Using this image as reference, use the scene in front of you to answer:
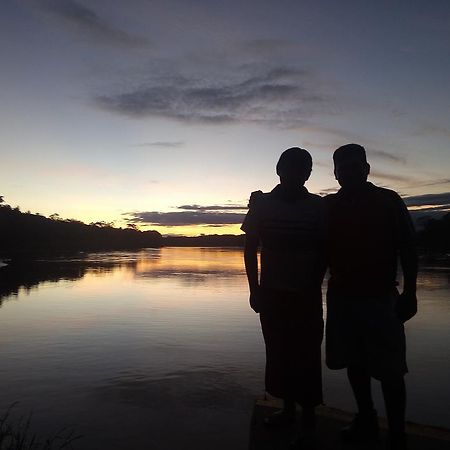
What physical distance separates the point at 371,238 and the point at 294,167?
75cm

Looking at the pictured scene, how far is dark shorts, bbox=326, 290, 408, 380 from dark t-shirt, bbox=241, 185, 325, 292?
0.31 meters

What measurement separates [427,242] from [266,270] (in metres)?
107

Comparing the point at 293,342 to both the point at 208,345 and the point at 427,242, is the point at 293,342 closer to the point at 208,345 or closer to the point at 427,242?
the point at 208,345

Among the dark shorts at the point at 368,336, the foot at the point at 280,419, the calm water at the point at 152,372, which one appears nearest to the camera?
the dark shorts at the point at 368,336

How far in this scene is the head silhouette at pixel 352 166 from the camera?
11.1ft

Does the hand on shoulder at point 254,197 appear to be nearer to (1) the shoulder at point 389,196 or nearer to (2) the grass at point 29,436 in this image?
(1) the shoulder at point 389,196

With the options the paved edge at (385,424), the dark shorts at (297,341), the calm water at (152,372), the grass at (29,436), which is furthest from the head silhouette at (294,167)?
the grass at (29,436)

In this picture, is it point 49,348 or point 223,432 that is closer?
point 223,432

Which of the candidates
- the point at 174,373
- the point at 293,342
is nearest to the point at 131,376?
A: the point at 174,373

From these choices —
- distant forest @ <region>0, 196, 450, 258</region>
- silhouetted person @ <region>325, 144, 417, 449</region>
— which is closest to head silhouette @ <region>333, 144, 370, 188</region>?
silhouetted person @ <region>325, 144, 417, 449</region>

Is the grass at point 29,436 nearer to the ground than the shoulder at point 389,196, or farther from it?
nearer to the ground

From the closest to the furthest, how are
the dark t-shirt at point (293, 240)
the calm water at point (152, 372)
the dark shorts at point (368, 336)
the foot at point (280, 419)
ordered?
1. the dark shorts at point (368, 336)
2. the dark t-shirt at point (293, 240)
3. the foot at point (280, 419)
4. the calm water at point (152, 372)

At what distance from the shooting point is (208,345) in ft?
31.8

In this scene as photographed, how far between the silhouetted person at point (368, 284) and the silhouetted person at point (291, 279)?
0.13 m
